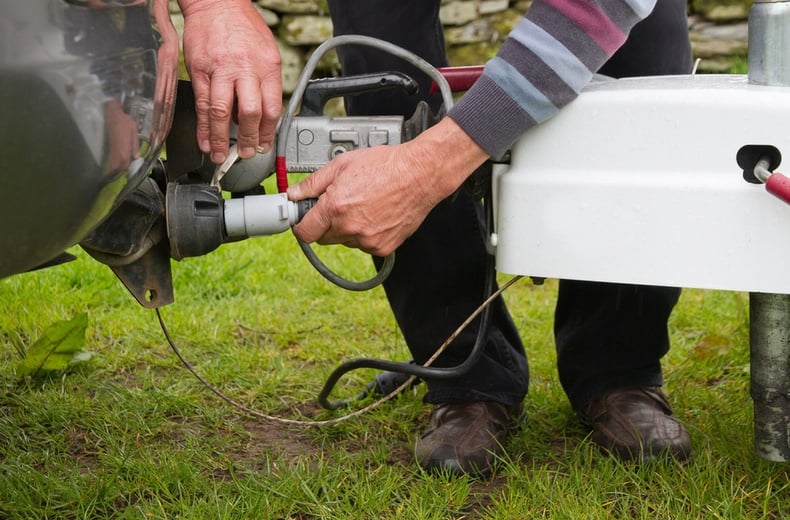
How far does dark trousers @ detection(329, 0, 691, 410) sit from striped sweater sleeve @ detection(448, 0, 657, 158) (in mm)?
374

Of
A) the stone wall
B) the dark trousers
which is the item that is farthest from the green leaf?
the stone wall

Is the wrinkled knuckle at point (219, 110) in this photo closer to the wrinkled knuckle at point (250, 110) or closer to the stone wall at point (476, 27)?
the wrinkled knuckle at point (250, 110)

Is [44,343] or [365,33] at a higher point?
[365,33]

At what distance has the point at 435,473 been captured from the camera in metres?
1.62

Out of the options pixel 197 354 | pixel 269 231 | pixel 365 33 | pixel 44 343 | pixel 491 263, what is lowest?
pixel 197 354

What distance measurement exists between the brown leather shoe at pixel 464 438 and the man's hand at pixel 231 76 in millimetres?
616

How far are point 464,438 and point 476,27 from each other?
384cm

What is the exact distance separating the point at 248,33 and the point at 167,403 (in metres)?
0.85

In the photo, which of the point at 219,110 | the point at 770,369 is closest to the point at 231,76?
the point at 219,110

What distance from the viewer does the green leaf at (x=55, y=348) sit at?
1.94 meters

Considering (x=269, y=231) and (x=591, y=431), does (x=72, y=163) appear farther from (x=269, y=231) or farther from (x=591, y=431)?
(x=591, y=431)

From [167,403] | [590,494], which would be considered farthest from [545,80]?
[167,403]

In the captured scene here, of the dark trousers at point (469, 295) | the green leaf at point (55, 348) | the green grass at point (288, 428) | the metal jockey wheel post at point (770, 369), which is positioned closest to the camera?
the metal jockey wheel post at point (770, 369)

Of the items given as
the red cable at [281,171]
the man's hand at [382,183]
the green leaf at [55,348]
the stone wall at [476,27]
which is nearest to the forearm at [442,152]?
the man's hand at [382,183]
